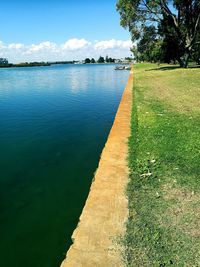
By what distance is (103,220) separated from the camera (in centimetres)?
405

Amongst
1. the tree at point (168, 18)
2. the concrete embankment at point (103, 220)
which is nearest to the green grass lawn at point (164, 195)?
the concrete embankment at point (103, 220)

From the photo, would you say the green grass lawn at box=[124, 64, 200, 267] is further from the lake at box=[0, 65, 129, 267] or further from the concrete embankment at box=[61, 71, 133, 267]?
the lake at box=[0, 65, 129, 267]

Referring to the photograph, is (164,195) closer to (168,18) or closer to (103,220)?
(103,220)

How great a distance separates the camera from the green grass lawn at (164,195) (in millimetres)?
3252

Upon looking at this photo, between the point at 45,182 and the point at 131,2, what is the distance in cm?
3147

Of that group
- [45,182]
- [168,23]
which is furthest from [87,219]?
[168,23]

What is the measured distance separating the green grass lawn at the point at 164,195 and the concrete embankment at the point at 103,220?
0.17 m

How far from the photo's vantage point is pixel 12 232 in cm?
427

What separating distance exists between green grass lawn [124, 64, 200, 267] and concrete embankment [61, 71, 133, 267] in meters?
0.17

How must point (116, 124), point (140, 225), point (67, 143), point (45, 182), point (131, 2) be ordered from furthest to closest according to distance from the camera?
1. point (131, 2)
2. point (116, 124)
3. point (67, 143)
4. point (45, 182)
5. point (140, 225)

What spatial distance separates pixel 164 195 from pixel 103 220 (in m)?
1.24

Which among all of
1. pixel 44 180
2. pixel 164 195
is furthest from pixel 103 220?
pixel 44 180

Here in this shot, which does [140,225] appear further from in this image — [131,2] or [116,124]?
[131,2]

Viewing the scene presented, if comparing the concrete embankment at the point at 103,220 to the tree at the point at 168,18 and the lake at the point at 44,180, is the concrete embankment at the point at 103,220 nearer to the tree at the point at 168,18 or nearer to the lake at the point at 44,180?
the lake at the point at 44,180
